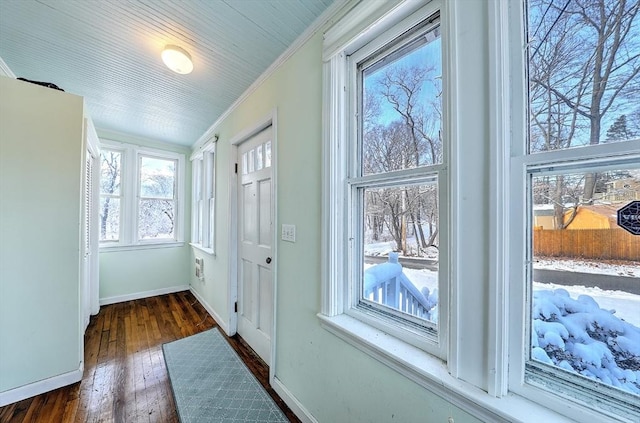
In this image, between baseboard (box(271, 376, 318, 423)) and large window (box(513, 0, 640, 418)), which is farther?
baseboard (box(271, 376, 318, 423))

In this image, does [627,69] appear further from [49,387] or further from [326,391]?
[49,387]

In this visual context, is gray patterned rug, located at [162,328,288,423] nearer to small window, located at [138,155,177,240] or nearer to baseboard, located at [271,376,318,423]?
baseboard, located at [271,376,318,423]

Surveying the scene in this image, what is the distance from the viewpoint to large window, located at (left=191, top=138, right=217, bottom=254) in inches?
131

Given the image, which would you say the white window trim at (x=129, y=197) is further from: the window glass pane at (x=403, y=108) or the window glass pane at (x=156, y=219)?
the window glass pane at (x=403, y=108)

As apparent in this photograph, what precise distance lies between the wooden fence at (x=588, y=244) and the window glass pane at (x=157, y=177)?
14.6 ft

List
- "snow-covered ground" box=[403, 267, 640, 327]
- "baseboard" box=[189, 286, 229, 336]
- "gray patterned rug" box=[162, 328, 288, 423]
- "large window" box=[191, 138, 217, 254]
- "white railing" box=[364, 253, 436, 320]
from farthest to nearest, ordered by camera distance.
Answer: "large window" box=[191, 138, 217, 254] → "baseboard" box=[189, 286, 229, 336] → "gray patterned rug" box=[162, 328, 288, 423] → "white railing" box=[364, 253, 436, 320] → "snow-covered ground" box=[403, 267, 640, 327]

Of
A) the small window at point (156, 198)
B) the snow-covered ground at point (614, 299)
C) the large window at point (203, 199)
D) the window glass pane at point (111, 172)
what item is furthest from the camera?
the small window at point (156, 198)

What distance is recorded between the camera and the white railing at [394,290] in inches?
43.1

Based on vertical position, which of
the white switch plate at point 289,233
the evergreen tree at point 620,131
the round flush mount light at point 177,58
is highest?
the round flush mount light at point 177,58

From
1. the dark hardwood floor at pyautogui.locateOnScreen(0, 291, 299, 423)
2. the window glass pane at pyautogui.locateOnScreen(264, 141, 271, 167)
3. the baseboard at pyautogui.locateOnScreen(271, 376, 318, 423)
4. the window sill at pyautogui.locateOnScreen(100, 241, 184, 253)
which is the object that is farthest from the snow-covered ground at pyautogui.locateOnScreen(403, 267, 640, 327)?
the window sill at pyautogui.locateOnScreen(100, 241, 184, 253)

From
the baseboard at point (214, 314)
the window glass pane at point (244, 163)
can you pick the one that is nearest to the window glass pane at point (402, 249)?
the window glass pane at point (244, 163)

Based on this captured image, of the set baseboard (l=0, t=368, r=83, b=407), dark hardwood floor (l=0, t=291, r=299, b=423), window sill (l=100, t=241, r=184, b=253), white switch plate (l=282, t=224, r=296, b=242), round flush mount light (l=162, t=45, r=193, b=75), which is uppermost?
round flush mount light (l=162, t=45, r=193, b=75)

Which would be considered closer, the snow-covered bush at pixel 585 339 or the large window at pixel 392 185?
the snow-covered bush at pixel 585 339

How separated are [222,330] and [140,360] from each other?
75 cm
